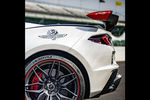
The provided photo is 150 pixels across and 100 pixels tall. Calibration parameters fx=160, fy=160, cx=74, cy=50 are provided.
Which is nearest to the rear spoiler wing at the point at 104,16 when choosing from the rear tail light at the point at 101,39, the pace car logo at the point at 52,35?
the rear tail light at the point at 101,39

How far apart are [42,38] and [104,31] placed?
78cm

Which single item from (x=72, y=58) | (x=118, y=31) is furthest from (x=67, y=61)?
(x=118, y=31)

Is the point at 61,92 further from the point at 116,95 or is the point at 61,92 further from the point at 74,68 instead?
the point at 116,95

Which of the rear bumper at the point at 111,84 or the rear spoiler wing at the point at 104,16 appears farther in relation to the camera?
the rear bumper at the point at 111,84

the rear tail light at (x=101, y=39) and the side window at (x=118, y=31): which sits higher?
the side window at (x=118, y=31)

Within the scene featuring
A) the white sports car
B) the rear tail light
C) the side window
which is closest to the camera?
the white sports car

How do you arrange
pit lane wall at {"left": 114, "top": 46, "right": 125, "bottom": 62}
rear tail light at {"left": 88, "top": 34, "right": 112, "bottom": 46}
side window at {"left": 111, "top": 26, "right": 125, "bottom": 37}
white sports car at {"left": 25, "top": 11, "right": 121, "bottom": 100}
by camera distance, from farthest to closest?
1. side window at {"left": 111, "top": 26, "right": 125, "bottom": 37}
2. pit lane wall at {"left": 114, "top": 46, "right": 125, "bottom": 62}
3. rear tail light at {"left": 88, "top": 34, "right": 112, "bottom": 46}
4. white sports car at {"left": 25, "top": 11, "right": 121, "bottom": 100}

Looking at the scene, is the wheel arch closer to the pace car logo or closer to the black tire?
the black tire

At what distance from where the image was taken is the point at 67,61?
1.80 m

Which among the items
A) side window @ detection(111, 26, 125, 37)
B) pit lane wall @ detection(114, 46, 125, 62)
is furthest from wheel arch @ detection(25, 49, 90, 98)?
side window @ detection(111, 26, 125, 37)

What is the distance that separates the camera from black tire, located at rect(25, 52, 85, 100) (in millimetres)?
1790

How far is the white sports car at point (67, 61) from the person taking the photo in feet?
5.83

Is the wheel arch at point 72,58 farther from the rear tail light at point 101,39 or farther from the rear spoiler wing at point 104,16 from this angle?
the rear spoiler wing at point 104,16

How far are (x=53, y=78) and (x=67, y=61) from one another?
0.27 metres
